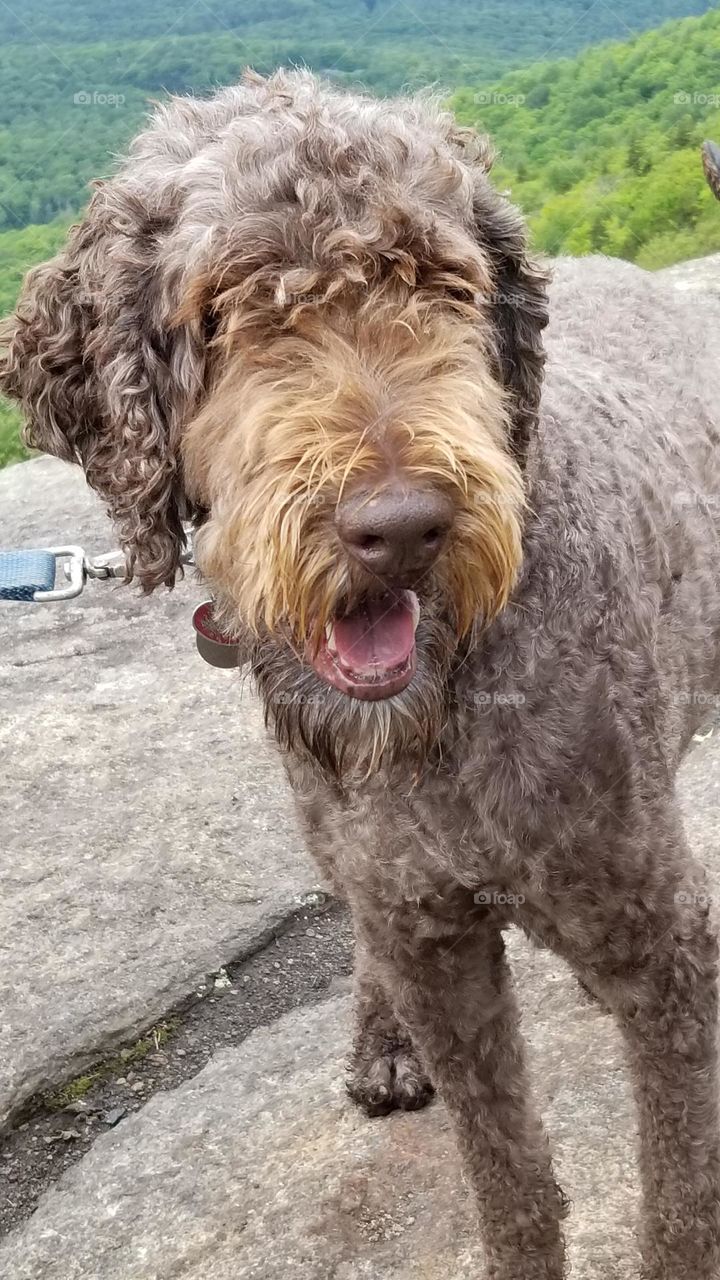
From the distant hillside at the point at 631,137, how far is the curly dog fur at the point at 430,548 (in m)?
5.64

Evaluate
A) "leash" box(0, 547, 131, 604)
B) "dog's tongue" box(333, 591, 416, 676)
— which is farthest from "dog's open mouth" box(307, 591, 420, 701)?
"leash" box(0, 547, 131, 604)

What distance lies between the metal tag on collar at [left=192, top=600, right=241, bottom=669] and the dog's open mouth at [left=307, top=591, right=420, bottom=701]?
517mm

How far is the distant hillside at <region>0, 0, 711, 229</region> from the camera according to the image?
8.78m

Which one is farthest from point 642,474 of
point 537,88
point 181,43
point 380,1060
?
point 181,43

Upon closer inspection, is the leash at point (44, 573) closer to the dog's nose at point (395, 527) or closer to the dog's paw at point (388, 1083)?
the dog's nose at point (395, 527)

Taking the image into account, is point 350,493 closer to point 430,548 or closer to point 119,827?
point 430,548

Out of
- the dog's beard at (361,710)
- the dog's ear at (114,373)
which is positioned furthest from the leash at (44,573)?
the dog's beard at (361,710)

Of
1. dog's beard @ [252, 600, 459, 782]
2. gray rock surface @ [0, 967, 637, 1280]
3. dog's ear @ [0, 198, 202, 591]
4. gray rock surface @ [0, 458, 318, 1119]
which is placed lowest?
gray rock surface @ [0, 458, 318, 1119]

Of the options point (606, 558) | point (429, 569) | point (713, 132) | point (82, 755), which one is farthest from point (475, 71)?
point (429, 569)

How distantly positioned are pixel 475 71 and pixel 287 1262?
6.94m

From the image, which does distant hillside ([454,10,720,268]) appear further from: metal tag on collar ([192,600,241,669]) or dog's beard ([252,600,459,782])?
dog's beard ([252,600,459,782])

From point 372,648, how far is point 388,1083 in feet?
5.93

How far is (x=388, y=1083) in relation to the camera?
3.44m

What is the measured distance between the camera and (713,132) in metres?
9.81
